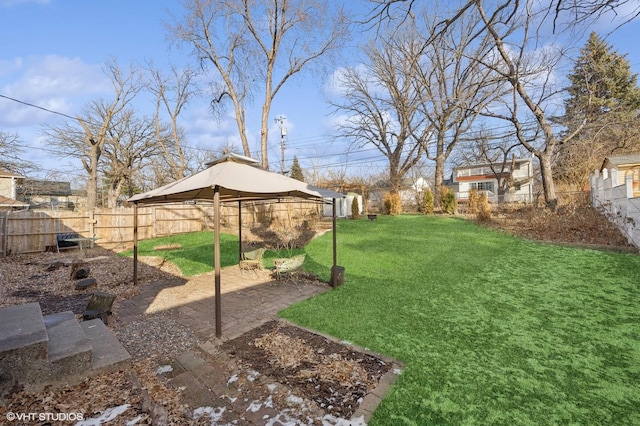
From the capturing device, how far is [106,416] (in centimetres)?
213

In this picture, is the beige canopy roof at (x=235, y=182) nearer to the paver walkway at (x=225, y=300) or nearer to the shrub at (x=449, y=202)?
the paver walkway at (x=225, y=300)

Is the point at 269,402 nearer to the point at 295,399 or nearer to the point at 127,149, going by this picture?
the point at 295,399

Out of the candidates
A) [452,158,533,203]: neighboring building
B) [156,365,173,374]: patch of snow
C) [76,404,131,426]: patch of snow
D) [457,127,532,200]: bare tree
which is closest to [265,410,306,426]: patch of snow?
[76,404,131,426]: patch of snow

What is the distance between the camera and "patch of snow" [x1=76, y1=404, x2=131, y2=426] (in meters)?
2.05

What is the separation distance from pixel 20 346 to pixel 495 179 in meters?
36.7

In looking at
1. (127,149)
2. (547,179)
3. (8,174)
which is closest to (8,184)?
(8,174)

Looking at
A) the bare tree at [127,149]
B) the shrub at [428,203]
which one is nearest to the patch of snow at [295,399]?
the shrub at [428,203]

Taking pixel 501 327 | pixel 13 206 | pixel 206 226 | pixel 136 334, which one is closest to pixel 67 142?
pixel 13 206

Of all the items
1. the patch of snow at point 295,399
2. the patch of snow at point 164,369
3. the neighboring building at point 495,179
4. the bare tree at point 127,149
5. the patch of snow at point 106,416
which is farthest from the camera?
the neighboring building at point 495,179

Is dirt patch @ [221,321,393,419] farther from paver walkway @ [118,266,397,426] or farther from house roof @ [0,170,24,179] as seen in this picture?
house roof @ [0,170,24,179]

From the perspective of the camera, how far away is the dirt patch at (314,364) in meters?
2.52

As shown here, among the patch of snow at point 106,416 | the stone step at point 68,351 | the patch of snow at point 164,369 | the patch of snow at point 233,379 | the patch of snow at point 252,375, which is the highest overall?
the stone step at point 68,351

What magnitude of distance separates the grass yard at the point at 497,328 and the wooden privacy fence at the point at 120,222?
2.98m

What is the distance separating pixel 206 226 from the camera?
16.1 meters
